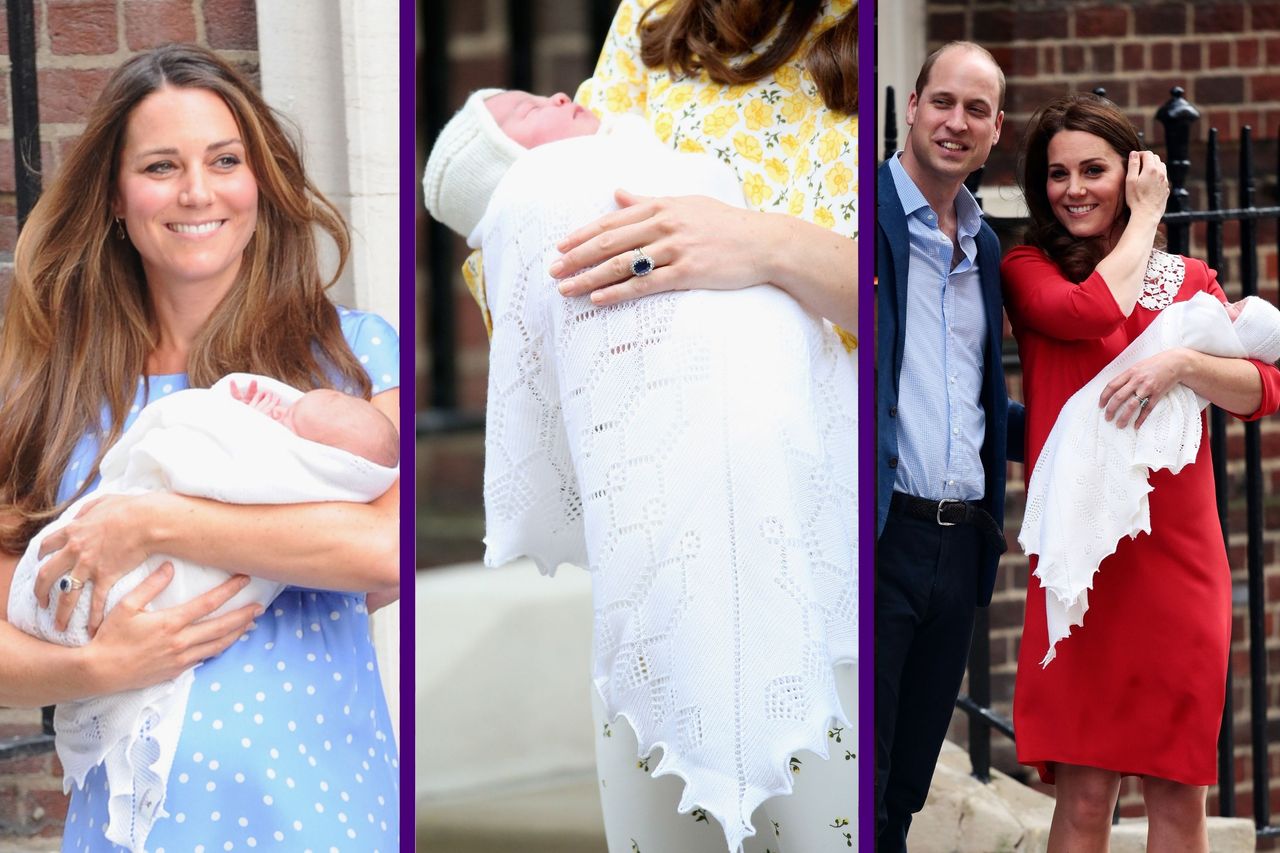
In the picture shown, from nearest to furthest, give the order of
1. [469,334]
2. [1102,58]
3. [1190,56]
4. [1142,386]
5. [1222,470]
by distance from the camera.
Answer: [1142,386]
[469,334]
[1222,470]
[1102,58]
[1190,56]

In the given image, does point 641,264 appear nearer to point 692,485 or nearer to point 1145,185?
point 692,485

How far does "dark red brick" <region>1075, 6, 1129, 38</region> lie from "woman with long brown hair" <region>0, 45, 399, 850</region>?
1287mm

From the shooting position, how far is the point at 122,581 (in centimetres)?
215

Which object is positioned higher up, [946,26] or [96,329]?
[946,26]

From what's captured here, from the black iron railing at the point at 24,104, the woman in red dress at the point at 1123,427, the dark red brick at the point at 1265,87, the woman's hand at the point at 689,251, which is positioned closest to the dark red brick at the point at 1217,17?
the dark red brick at the point at 1265,87

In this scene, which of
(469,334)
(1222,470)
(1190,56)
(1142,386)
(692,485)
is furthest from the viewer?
(1190,56)

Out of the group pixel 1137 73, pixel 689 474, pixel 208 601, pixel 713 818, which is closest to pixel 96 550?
pixel 208 601

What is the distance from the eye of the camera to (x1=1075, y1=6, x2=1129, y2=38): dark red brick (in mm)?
2479

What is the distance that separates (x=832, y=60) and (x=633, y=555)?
782 millimetres

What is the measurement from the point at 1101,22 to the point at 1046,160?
0.45 metres

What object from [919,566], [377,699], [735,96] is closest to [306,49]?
[735,96]

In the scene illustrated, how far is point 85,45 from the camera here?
7.12ft

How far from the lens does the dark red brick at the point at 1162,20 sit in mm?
2508

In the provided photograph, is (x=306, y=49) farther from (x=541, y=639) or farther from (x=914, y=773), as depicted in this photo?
(x=914, y=773)
